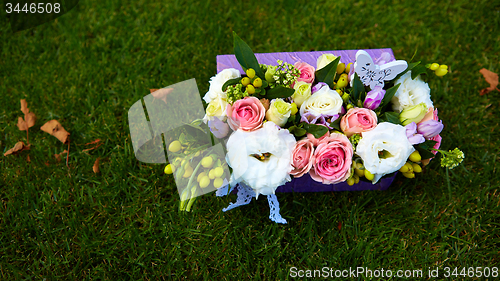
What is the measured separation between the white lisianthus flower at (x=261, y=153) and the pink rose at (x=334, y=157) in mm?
107

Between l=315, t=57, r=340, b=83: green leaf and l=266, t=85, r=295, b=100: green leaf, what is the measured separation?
18cm

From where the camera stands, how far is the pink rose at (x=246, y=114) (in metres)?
1.08

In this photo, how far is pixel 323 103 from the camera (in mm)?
1130

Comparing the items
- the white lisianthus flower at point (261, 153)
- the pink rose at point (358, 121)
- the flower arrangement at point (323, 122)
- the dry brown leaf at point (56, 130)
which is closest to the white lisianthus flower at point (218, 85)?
the flower arrangement at point (323, 122)

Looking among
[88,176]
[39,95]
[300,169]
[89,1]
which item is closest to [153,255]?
[88,176]

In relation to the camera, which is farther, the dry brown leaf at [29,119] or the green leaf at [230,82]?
the dry brown leaf at [29,119]

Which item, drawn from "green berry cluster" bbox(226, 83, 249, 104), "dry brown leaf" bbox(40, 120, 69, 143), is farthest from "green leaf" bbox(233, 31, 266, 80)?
"dry brown leaf" bbox(40, 120, 69, 143)

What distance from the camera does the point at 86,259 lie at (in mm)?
1426

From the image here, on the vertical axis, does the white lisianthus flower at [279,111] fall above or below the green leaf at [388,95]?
above

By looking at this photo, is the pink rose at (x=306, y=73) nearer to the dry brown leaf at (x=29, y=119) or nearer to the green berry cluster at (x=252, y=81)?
the green berry cluster at (x=252, y=81)

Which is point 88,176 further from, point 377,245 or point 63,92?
point 377,245

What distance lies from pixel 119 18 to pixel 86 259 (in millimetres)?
1556

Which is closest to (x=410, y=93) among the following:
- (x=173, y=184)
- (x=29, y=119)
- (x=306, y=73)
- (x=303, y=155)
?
(x=306, y=73)

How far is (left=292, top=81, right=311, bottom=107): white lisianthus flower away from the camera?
1146 millimetres
